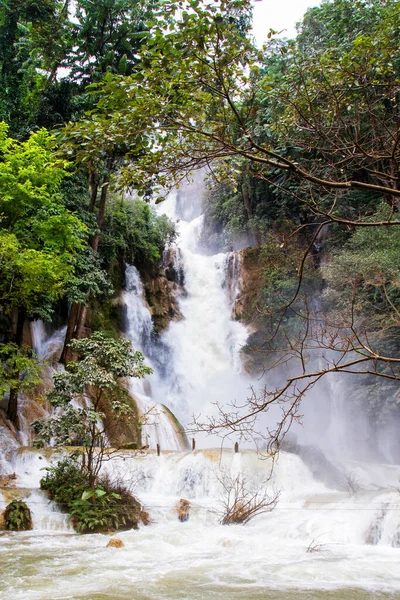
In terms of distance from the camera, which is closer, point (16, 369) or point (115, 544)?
point (115, 544)

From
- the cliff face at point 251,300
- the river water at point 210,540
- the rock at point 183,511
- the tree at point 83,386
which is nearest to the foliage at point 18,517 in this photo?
the river water at point 210,540

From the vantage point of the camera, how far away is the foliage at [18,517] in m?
9.05

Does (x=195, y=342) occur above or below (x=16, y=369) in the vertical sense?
above

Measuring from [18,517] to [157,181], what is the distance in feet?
27.1

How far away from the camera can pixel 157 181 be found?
327 centimetres

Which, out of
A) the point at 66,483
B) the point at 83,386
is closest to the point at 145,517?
the point at 66,483

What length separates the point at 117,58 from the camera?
19141mm

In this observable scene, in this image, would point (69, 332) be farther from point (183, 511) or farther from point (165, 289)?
point (183, 511)

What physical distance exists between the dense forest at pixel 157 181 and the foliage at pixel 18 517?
3496mm

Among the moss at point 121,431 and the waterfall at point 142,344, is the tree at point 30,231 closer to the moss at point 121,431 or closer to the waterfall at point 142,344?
the moss at point 121,431

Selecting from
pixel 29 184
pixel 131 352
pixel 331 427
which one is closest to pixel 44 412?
pixel 131 352

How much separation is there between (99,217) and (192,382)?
838cm

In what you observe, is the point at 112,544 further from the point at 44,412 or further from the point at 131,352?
the point at 44,412

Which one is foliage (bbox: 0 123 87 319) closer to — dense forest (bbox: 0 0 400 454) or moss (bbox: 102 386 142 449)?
dense forest (bbox: 0 0 400 454)
